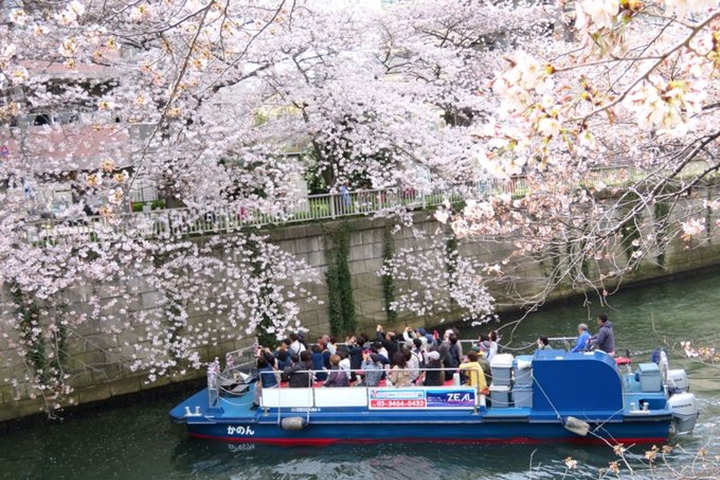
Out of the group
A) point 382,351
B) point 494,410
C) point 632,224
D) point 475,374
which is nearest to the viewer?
point 494,410

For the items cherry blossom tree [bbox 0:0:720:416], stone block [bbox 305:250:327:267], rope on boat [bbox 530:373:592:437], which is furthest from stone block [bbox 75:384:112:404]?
rope on boat [bbox 530:373:592:437]

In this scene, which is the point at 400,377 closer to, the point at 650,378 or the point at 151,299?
the point at 650,378

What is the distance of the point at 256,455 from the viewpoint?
13.7 meters

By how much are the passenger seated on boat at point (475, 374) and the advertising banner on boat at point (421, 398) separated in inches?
7.0

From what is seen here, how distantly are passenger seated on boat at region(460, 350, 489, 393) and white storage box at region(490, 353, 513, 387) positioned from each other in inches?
8.7

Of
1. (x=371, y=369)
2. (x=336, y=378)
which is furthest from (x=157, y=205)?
(x=371, y=369)

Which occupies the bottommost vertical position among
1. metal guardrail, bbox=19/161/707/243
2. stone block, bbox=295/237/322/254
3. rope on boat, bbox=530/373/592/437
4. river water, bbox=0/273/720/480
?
river water, bbox=0/273/720/480

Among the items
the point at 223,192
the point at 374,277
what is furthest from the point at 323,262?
the point at 223,192

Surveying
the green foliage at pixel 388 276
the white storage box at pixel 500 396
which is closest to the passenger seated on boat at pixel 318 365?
the white storage box at pixel 500 396

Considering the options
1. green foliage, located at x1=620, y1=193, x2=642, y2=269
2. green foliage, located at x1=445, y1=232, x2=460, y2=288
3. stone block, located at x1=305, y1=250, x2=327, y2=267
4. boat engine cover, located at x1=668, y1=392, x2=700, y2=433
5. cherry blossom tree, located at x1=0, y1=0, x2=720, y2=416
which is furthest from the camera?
green foliage, located at x1=445, y1=232, x2=460, y2=288

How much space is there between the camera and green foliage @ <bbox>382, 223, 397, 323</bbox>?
68.5 feet

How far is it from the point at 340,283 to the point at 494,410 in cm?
776

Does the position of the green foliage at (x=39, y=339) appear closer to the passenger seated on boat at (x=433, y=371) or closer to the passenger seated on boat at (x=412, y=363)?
the passenger seated on boat at (x=412, y=363)

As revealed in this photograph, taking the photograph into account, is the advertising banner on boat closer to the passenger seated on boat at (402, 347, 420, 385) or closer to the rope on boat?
the passenger seated on boat at (402, 347, 420, 385)
